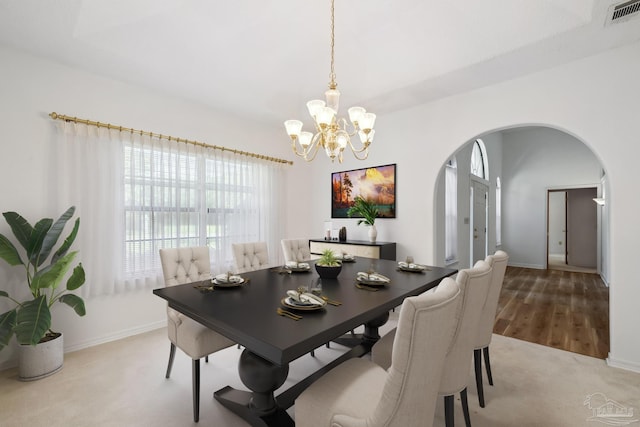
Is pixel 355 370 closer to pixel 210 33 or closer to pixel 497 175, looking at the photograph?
pixel 210 33

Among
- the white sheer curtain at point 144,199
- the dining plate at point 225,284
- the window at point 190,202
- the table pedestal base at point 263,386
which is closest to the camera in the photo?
the table pedestal base at point 263,386

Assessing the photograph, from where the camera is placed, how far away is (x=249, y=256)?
124 inches

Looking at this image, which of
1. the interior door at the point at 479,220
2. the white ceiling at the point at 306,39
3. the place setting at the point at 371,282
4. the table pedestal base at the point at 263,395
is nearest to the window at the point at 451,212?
the interior door at the point at 479,220

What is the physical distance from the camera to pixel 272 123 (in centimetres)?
471

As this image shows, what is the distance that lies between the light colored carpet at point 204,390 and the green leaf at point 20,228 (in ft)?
3.76

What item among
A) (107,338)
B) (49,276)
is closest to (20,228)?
(49,276)

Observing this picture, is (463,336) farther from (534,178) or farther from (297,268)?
(534,178)

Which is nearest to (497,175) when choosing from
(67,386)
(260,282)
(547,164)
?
(547,164)

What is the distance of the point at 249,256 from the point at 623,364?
362cm

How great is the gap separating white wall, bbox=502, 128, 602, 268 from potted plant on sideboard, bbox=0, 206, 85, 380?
8907 mm

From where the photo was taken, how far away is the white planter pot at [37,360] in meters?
2.36

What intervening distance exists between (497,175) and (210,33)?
7.61 metres

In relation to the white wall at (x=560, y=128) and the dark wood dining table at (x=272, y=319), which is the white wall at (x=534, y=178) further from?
the dark wood dining table at (x=272, y=319)

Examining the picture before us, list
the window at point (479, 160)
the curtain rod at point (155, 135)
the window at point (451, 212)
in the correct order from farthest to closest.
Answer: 1. the window at point (479, 160)
2. the window at point (451, 212)
3. the curtain rod at point (155, 135)
